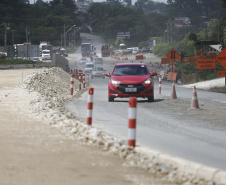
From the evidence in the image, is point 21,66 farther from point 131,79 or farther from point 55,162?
point 55,162

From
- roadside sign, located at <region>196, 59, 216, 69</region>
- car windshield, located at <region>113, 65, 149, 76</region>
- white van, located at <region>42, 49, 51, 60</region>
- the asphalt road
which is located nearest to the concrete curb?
roadside sign, located at <region>196, 59, 216, 69</region>

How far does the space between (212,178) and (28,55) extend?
303 feet

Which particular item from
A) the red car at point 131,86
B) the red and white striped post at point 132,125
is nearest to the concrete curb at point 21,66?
the red car at point 131,86

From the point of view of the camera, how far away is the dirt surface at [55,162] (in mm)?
7582

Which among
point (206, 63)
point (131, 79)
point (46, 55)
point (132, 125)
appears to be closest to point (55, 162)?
point (132, 125)

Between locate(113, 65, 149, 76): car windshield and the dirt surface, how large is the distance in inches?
493

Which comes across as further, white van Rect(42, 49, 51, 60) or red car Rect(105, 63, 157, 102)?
white van Rect(42, 49, 51, 60)

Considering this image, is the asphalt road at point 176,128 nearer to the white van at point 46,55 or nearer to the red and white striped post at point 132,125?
the red and white striped post at point 132,125

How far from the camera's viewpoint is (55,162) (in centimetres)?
876

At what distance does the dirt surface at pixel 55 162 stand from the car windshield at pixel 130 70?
1252 cm

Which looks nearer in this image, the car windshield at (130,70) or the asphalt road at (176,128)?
the asphalt road at (176,128)

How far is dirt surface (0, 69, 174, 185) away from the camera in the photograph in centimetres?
758

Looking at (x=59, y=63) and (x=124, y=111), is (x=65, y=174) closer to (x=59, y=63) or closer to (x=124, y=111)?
(x=124, y=111)

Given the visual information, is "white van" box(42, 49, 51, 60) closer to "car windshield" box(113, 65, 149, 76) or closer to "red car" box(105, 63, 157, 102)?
"car windshield" box(113, 65, 149, 76)
